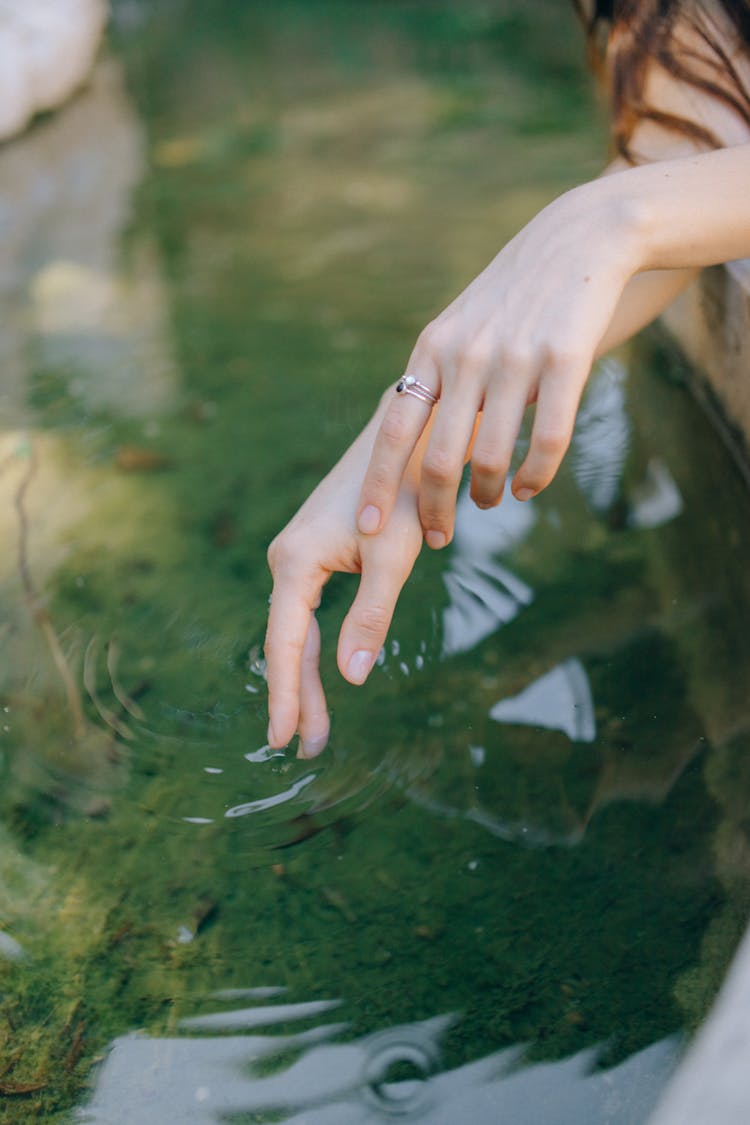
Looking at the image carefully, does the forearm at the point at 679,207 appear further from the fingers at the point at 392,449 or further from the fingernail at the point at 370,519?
the fingernail at the point at 370,519

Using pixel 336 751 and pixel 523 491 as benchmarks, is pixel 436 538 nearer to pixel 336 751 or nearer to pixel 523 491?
pixel 523 491

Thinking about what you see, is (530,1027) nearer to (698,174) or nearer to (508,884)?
(508,884)

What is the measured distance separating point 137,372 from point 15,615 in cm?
72

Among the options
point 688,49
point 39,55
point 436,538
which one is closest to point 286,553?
point 436,538

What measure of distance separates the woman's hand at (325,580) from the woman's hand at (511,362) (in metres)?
0.03

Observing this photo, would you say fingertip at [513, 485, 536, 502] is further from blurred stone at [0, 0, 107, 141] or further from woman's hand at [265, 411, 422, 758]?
blurred stone at [0, 0, 107, 141]

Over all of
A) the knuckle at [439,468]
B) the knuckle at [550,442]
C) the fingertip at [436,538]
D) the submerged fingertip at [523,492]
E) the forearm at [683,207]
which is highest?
the forearm at [683,207]

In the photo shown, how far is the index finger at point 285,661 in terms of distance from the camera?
999 mm

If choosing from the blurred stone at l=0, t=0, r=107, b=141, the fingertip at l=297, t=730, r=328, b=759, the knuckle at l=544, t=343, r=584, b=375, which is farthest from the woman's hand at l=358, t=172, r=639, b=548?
the blurred stone at l=0, t=0, r=107, b=141

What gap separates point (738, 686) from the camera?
1184 mm

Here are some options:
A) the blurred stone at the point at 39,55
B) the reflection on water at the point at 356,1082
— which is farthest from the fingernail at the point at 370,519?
the blurred stone at the point at 39,55

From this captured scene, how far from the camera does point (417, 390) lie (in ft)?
3.17

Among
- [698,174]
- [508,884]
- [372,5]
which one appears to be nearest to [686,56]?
[698,174]

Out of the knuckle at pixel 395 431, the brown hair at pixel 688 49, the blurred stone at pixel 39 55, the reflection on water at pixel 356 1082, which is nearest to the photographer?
the reflection on water at pixel 356 1082
